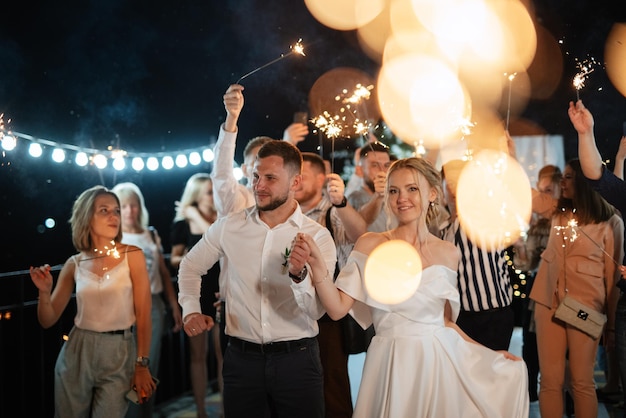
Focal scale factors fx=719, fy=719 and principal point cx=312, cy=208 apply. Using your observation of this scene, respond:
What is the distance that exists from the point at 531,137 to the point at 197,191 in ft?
14.8

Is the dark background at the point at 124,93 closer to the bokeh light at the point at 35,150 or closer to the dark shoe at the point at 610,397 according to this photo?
the bokeh light at the point at 35,150

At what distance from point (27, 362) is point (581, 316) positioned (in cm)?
408

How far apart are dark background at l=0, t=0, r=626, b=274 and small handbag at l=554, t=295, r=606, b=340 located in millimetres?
1020

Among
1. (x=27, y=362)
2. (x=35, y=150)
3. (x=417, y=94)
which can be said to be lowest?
(x=27, y=362)

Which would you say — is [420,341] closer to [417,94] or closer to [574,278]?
[574,278]

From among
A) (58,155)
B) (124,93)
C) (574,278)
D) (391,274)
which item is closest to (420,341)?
(391,274)

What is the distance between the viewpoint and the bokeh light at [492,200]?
3920 millimetres

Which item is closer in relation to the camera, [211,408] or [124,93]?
[211,408]

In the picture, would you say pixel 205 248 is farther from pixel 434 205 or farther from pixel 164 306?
pixel 164 306

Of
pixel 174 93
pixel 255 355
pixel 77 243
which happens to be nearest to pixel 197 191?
pixel 174 93

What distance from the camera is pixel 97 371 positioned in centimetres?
355

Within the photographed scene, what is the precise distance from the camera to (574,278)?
4086 millimetres

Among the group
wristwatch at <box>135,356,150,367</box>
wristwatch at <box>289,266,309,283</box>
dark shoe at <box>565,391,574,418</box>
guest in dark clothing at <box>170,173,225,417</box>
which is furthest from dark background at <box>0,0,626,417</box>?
wristwatch at <box>289,266,309,283</box>

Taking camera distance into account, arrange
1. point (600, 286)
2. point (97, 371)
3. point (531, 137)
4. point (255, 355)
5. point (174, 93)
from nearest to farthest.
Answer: point (255, 355), point (97, 371), point (600, 286), point (174, 93), point (531, 137)
